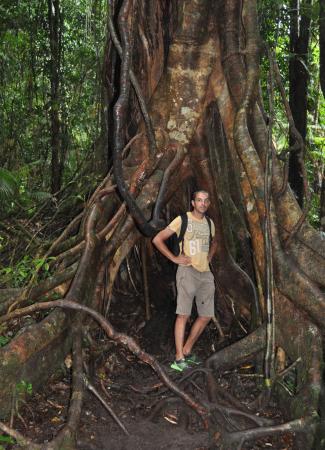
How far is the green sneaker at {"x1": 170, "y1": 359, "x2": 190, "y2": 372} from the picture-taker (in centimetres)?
407

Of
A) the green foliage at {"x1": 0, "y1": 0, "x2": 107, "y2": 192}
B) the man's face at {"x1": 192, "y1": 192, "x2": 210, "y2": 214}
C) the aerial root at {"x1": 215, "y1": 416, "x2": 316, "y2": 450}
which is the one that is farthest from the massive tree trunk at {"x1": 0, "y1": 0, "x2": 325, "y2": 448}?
the green foliage at {"x1": 0, "y1": 0, "x2": 107, "y2": 192}

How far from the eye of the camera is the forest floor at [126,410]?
3.11 m

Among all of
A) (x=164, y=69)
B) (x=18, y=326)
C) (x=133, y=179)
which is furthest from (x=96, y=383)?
(x=164, y=69)

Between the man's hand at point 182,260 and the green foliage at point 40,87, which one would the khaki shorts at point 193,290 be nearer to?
the man's hand at point 182,260

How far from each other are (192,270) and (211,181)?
1.00 m

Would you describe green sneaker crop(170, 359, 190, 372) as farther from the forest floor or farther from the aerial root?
the aerial root

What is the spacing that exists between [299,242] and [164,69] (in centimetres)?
216

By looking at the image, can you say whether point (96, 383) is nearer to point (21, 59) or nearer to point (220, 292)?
point (220, 292)

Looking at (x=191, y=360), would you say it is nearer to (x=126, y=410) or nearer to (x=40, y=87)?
(x=126, y=410)

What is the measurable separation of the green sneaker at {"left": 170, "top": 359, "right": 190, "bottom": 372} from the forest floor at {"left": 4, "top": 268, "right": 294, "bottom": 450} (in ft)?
0.21

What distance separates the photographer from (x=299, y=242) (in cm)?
377

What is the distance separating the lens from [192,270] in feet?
14.4

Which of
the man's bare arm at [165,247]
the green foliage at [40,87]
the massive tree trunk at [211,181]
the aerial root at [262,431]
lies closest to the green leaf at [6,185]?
the massive tree trunk at [211,181]

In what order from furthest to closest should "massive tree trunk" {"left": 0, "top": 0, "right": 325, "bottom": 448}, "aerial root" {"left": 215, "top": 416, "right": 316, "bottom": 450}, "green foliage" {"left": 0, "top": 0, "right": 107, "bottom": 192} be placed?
"green foliage" {"left": 0, "top": 0, "right": 107, "bottom": 192} → "massive tree trunk" {"left": 0, "top": 0, "right": 325, "bottom": 448} → "aerial root" {"left": 215, "top": 416, "right": 316, "bottom": 450}
